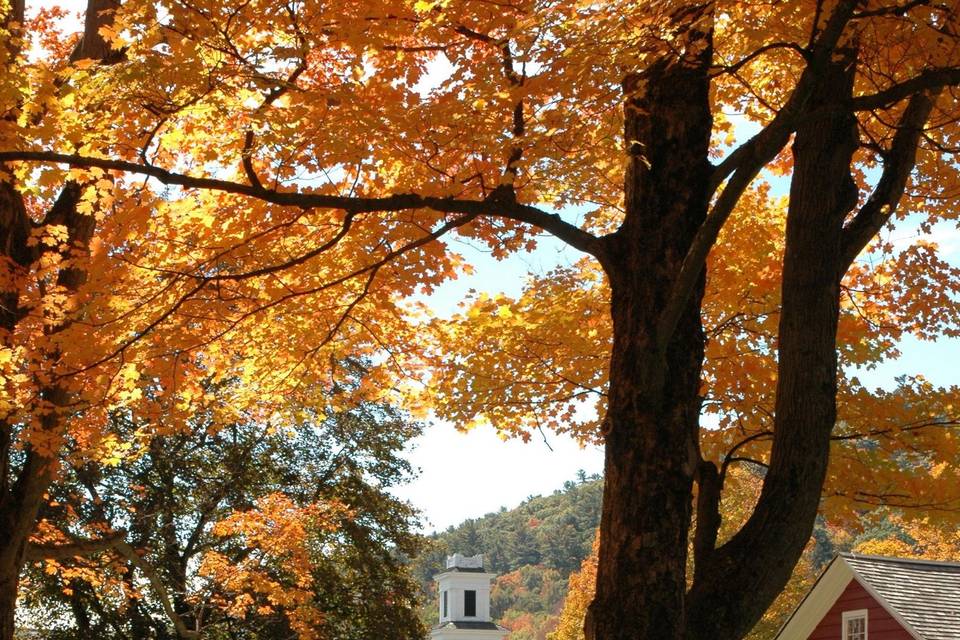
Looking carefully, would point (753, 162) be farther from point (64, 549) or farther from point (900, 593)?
point (900, 593)

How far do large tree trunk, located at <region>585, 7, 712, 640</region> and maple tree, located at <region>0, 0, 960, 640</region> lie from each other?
2 cm

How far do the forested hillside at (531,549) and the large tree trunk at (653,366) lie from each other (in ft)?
256

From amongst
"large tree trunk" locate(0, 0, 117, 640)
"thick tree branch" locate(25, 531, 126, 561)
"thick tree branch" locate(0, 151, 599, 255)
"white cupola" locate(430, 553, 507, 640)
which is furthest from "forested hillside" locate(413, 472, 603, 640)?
"thick tree branch" locate(0, 151, 599, 255)

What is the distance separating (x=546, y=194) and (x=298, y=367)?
3.34 m

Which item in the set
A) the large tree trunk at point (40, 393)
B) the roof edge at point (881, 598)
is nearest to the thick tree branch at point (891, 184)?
the large tree trunk at point (40, 393)

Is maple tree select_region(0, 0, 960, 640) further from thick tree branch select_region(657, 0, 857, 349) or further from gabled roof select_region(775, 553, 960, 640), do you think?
gabled roof select_region(775, 553, 960, 640)

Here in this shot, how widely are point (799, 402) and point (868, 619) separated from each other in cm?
1303

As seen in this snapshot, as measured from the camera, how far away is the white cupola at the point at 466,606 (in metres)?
41.5

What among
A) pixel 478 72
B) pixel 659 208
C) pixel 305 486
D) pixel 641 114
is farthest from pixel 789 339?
pixel 305 486

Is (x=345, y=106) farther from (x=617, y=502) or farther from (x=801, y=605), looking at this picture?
(x=801, y=605)

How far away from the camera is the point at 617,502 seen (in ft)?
18.4

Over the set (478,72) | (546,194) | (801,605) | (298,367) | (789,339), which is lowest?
(801,605)

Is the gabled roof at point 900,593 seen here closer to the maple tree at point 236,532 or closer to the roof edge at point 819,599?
the roof edge at point 819,599

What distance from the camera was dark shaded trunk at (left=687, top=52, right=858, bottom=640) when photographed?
214 inches
